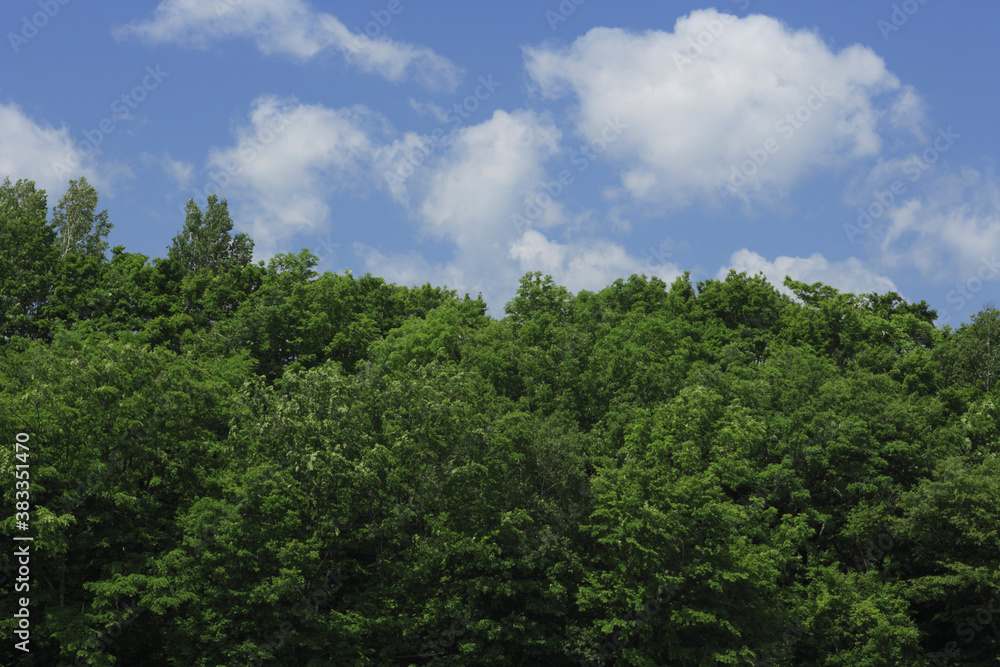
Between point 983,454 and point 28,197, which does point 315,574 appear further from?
point 28,197

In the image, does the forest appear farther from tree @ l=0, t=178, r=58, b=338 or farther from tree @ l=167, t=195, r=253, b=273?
tree @ l=167, t=195, r=253, b=273

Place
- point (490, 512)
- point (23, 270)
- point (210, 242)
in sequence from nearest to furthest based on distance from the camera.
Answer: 1. point (490, 512)
2. point (23, 270)
3. point (210, 242)

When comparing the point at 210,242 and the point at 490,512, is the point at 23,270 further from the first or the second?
the point at 490,512

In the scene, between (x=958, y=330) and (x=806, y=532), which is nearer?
(x=806, y=532)

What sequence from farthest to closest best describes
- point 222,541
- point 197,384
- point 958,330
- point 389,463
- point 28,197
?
point 28,197 < point 958,330 < point 197,384 < point 389,463 < point 222,541

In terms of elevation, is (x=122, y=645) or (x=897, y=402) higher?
(x=897, y=402)

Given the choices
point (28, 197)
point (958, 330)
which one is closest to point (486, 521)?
point (958, 330)

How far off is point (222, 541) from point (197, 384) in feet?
23.1

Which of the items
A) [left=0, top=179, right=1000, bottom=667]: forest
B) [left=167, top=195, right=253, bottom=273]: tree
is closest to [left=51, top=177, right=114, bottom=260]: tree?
[left=167, top=195, right=253, bottom=273]: tree

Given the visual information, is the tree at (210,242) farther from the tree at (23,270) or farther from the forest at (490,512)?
the forest at (490,512)

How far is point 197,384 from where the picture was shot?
35.6 metres

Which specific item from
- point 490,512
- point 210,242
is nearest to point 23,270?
point 210,242

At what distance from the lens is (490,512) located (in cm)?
3516

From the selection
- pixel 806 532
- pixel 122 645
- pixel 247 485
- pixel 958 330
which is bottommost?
pixel 122 645
